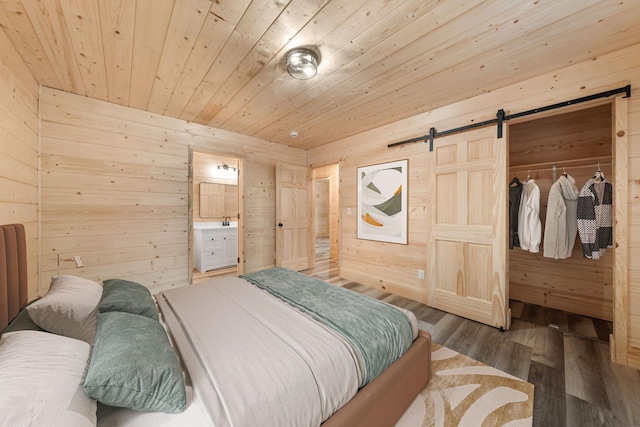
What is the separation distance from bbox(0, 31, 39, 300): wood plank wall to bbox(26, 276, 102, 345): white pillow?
99 cm

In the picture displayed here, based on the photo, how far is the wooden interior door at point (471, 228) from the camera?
256cm

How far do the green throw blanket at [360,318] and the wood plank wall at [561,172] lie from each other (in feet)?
8.85

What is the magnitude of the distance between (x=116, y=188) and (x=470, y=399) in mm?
4088

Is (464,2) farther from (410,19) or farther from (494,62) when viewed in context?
(494,62)

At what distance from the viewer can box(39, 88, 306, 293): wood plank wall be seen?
2.64 metres

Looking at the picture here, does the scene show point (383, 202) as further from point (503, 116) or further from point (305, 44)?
point (305, 44)

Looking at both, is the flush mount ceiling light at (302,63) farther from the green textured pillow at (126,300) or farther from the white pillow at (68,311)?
the white pillow at (68,311)

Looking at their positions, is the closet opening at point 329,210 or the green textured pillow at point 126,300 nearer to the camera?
the green textured pillow at point 126,300

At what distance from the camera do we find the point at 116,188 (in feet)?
9.82

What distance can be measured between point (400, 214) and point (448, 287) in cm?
110

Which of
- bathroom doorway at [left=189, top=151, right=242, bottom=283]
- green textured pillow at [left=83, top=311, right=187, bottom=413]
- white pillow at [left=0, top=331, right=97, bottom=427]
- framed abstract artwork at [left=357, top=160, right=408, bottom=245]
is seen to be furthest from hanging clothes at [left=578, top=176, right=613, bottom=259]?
bathroom doorway at [left=189, top=151, right=242, bottom=283]

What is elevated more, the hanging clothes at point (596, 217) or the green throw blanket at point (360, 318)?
the hanging clothes at point (596, 217)

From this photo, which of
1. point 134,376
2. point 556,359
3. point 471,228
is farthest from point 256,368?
point 471,228

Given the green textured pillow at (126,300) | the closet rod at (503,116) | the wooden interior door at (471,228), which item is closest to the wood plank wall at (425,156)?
the closet rod at (503,116)
